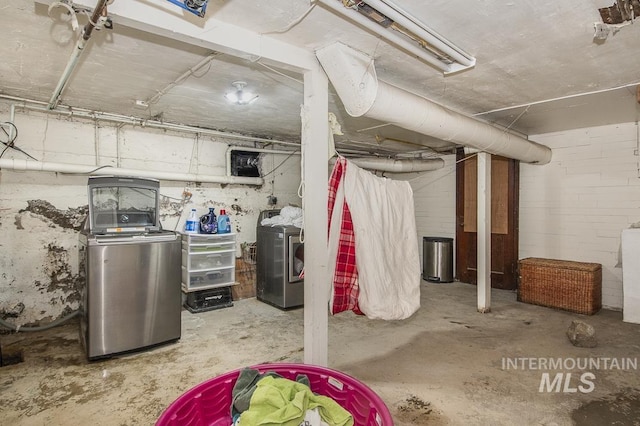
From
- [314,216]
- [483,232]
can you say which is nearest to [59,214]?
[314,216]

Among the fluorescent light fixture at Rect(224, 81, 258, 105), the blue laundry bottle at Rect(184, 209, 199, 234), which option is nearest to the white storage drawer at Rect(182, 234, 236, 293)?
the blue laundry bottle at Rect(184, 209, 199, 234)

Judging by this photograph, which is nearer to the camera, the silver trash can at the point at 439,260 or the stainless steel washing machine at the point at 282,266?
the stainless steel washing machine at the point at 282,266

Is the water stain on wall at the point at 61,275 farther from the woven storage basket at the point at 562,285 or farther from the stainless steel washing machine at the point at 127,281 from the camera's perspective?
the woven storage basket at the point at 562,285

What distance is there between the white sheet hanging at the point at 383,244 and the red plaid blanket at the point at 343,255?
0.15 ft

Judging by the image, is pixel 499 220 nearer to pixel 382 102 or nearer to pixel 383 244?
pixel 383 244

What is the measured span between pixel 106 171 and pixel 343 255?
2.63 metres

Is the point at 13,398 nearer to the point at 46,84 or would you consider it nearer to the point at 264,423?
the point at 264,423

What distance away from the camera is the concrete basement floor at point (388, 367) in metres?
2.03

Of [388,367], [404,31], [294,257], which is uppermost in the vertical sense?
[404,31]

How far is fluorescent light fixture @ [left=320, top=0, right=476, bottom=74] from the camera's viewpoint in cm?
149

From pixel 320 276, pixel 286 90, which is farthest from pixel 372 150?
pixel 320 276

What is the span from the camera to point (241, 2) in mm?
1573

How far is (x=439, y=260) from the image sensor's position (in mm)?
5594

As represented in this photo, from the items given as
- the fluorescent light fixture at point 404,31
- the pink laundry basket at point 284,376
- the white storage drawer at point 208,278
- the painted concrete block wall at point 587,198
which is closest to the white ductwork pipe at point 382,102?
the fluorescent light fixture at point 404,31
